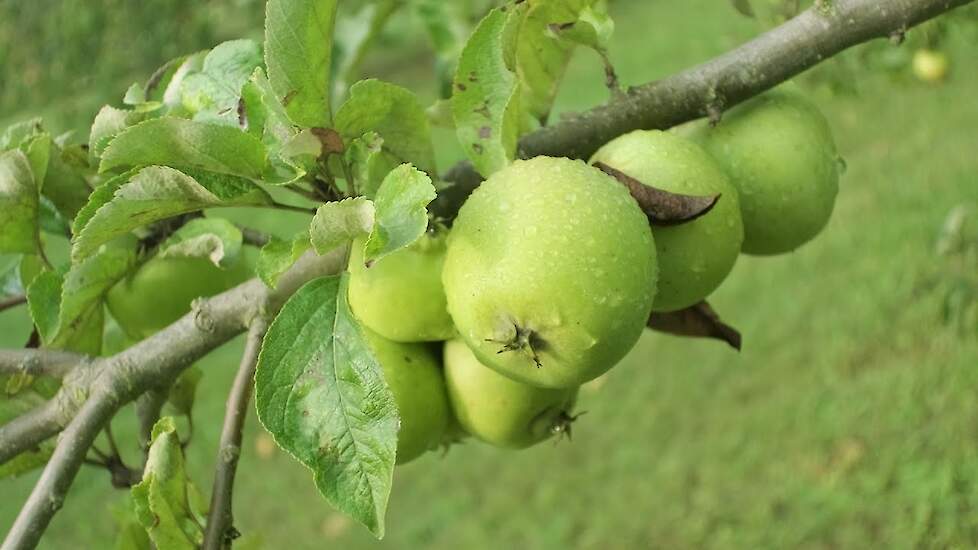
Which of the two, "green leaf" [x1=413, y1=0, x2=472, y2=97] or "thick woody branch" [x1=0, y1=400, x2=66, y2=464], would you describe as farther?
"green leaf" [x1=413, y1=0, x2=472, y2=97]

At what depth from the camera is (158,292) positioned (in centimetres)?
110

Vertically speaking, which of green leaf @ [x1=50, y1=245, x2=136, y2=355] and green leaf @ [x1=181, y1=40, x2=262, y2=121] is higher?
green leaf @ [x1=181, y1=40, x2=262, y2=121]

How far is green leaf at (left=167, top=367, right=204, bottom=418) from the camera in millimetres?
1163

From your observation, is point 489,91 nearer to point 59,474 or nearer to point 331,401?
point 331,401

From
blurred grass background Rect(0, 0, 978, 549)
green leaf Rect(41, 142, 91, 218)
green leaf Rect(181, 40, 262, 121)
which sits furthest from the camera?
blurred grass background Rect(0, 0, 978, 549)

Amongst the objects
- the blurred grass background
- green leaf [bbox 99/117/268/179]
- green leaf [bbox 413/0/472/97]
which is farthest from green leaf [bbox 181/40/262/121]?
the blurred grass background

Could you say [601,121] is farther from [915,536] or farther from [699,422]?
[699,422]

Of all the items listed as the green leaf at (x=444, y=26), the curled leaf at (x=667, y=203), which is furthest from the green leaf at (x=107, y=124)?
the green leaf at (x=444, y=26)

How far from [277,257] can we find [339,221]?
86mm

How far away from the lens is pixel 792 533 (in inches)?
94.8

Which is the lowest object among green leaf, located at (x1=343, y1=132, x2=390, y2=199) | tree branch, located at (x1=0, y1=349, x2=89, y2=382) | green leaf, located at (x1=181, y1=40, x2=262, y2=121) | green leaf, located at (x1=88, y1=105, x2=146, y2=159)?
tree branch, located at (x1=0, y1=349, x2=89, y2=382)

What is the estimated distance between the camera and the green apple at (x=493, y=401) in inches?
36.1

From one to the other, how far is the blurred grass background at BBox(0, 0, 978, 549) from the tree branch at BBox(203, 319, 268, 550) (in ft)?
4.08

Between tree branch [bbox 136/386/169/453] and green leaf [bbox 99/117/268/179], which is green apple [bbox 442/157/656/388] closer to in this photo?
green leaf [bbox 99/117/268/179]
